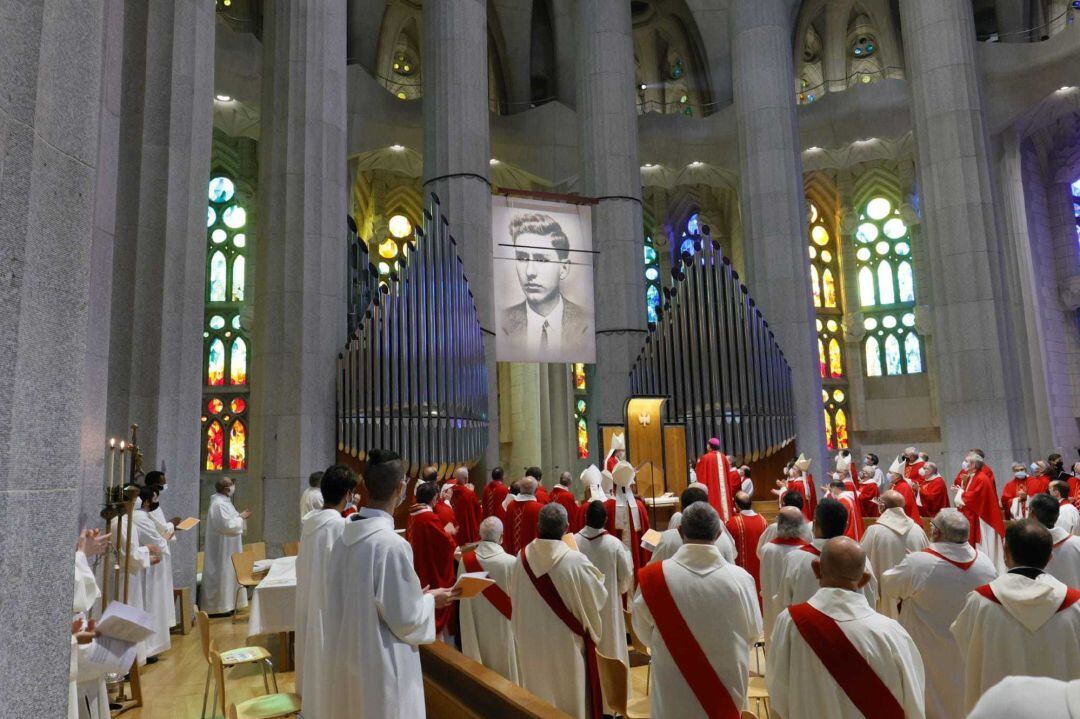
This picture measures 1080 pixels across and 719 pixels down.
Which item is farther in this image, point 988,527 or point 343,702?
point 988,527

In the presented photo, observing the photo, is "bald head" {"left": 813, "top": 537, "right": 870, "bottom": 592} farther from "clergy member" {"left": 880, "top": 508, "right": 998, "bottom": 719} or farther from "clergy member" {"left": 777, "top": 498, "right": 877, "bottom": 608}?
"clergy member" {"left": 880, "top": 508, "right": 998, "bottom": 719}

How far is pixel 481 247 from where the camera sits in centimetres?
1647

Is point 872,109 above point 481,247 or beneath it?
above

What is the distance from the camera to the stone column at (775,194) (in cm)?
1847

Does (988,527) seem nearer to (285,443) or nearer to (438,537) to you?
(438,537)

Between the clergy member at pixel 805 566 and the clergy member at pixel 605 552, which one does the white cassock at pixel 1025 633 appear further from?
the clergy member at pixel 605 552

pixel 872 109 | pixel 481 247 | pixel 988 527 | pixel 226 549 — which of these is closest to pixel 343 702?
pixel 226 549

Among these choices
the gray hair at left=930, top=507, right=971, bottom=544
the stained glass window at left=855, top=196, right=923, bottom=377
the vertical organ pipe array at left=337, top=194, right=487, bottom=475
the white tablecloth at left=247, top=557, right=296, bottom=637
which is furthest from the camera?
the stained glass window at left=855, top=196, right=923, bottom=377

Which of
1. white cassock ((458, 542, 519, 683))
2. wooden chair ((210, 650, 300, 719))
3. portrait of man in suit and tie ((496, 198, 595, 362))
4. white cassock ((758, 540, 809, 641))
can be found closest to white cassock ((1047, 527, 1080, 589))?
white cassock ((758, 540, 809, 641))

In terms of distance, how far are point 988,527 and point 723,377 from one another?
21.5 feet

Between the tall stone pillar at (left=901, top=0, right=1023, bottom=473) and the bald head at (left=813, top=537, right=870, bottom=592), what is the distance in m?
16.2

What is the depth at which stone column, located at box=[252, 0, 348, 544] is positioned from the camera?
12.9 m

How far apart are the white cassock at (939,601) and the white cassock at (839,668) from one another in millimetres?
2082

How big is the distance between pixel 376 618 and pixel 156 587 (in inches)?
233
